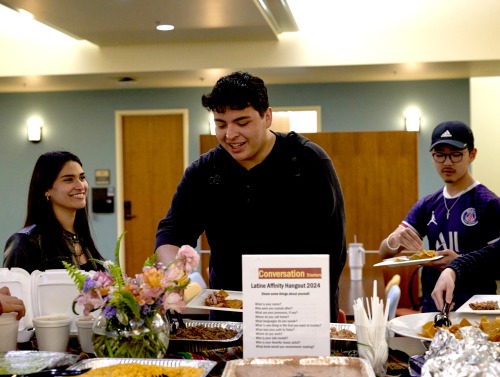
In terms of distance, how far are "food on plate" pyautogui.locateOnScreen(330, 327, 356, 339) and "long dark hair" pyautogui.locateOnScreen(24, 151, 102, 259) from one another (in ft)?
4.34

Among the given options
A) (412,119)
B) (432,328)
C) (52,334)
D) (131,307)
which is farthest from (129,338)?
(412,119)

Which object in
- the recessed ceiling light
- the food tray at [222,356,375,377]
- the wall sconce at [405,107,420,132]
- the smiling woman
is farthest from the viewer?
the wall sconce at [405,107,420,132]

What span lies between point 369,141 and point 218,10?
189cm

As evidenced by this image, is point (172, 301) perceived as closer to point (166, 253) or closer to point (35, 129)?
point (166, 253)

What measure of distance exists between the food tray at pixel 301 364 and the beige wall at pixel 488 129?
8.42 metres

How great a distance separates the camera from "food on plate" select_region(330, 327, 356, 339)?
80.6 inches

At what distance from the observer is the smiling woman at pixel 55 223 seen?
2.83 metres

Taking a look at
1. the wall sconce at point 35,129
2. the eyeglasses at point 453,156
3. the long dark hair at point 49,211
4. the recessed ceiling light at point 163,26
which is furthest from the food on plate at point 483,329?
the wall sconce at point 35,129

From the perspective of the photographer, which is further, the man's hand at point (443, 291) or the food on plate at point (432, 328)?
the man's hand at point (443, 291)

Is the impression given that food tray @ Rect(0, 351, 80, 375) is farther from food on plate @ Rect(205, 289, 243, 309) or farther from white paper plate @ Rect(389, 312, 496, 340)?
white paper plate @ Rect(389, 312, 496, 340)

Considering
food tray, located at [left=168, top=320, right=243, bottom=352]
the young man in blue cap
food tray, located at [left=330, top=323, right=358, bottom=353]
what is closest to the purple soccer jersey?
the young man in blue cap

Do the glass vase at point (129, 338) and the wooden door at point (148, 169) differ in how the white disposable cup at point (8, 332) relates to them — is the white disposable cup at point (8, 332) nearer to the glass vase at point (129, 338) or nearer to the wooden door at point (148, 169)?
the glass vase at point (129, 338)

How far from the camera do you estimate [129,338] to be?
72.4 inches

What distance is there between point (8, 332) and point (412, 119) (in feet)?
→ 25.8
